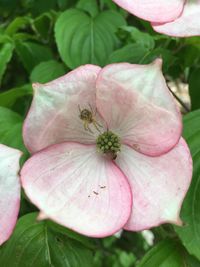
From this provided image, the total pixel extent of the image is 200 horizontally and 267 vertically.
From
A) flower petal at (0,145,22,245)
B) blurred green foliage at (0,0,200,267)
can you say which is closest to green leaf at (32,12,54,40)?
blurred green foliage at (0,0,200,267)

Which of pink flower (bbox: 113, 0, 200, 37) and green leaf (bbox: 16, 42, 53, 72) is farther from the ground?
pink flower (bbox: 113, 0, 200, 37)

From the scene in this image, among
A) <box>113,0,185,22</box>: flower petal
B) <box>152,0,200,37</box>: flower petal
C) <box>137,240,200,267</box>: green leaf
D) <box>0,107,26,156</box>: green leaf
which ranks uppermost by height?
<box>113,0,185,22</box>: flower petal

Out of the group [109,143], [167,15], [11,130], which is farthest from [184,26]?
[11,130]

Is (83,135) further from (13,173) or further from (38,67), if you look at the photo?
(38,67)

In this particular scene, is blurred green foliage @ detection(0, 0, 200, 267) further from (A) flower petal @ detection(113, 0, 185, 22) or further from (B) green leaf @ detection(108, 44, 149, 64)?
(A) flower petal @ detection(113, 0, 185, 22)

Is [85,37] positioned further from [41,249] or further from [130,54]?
[41,249]

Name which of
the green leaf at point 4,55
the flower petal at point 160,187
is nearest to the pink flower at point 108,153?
the flower petal at point 160,187

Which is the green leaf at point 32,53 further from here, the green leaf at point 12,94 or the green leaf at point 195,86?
the green leaf at point 195,86

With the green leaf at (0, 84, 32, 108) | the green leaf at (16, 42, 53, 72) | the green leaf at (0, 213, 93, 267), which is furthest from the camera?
the green leaf at (16, 42, 53, 72)
